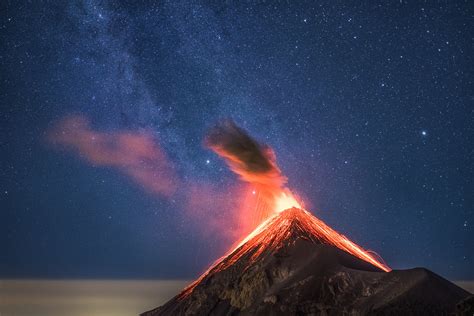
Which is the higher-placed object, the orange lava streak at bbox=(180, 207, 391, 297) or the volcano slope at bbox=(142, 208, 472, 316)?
the orange lava streak at bbox=(180, 207, 391, 297)

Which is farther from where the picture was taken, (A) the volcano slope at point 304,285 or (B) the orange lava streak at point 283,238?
(B) the orange lava streak at point 283,238

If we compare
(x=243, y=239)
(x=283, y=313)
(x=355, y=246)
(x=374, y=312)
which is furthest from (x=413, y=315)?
(x=243, y=239)

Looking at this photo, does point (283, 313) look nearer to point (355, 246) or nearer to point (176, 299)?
point (176, 299)

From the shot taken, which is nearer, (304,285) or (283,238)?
(304,285)

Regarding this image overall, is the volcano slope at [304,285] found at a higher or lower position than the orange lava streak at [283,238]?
lower

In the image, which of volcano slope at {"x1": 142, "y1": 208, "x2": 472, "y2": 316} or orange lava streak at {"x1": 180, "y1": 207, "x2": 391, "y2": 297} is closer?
volcano slope at {"x1": 142, "y1": 208, "x2": 472, "y2": 316}
